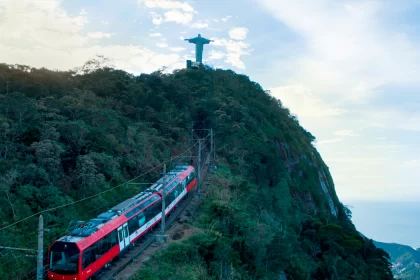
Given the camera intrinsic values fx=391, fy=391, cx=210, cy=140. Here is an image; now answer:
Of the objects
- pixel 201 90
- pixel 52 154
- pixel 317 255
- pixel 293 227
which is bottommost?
pixel 317 255

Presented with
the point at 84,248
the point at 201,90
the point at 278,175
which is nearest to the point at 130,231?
the point at 84,248

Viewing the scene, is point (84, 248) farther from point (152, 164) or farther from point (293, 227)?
point (293, 227)

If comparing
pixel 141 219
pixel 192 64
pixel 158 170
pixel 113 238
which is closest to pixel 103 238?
pixel 113 238

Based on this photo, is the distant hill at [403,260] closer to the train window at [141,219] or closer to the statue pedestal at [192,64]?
the statue pedestal at [192,64]

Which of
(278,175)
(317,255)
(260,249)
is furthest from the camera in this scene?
(278,175)

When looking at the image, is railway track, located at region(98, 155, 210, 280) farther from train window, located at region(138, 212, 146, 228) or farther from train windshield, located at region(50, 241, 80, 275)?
train windshield, located at region(50, 241, 80, 275)

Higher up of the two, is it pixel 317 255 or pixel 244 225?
pixel 244 225

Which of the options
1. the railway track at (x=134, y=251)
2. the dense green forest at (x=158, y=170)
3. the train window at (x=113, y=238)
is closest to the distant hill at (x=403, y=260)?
the dense green forest at (x=158, y=170)

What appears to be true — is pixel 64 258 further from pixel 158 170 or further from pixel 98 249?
pixel 158 170

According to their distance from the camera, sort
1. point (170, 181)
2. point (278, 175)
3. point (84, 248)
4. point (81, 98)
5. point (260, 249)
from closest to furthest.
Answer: point (84, 248)
point (260, 249)
point (170, 181)
point (81, 98)
point (278, 175)
